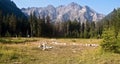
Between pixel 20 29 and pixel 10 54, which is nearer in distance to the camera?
pixel 10 54

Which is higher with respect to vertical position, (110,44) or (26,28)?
(26,28)

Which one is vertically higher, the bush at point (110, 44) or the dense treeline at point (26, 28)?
the dense treeline at point (26, 28)

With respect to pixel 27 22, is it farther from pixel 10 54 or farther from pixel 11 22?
pixel 10 54

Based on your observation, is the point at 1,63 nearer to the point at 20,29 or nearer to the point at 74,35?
the point at 20,29

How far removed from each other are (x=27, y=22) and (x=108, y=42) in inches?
4649

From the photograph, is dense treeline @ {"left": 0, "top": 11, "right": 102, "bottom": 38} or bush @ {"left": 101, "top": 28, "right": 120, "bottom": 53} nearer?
bush @ {"left": 101, "top": 28, "right": 120, "bottom": 53}

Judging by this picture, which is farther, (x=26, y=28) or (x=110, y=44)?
(x=26, y=28)

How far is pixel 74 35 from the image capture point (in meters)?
161

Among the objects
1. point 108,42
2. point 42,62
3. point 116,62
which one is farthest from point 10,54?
point 108,42

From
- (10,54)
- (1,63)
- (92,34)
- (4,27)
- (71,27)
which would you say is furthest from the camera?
(71,27)

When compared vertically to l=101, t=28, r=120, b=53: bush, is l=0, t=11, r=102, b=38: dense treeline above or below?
above

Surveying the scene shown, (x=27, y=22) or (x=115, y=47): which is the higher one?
(x=27, y=22)

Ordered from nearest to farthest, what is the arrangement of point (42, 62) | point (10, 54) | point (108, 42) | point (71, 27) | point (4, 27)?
point (42, 62), point (10, 54), point (108, 42), point (4, 27), point (71, 27)

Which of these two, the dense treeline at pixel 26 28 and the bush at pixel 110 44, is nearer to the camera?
the bush at pixel 110 44
